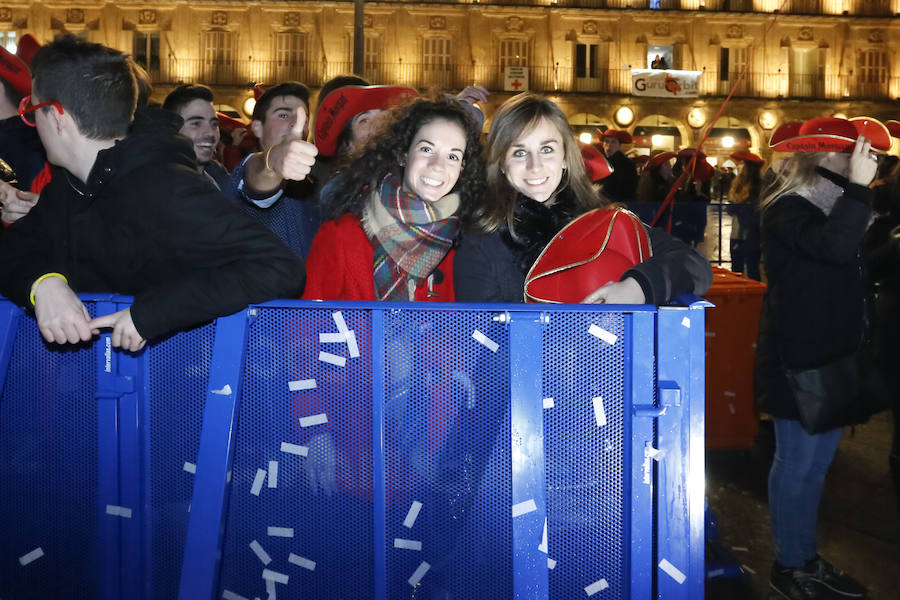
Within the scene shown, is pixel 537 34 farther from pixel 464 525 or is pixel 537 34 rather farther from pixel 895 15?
pixel 464 525

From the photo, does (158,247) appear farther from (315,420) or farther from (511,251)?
(511,251)

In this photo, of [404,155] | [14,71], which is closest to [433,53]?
[14,71]

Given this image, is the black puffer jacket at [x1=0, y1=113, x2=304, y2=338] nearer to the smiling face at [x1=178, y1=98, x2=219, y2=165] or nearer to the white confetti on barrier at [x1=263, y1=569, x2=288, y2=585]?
the white confetti on barrier at [x1=263, y1=569, x2=288, y2=585]

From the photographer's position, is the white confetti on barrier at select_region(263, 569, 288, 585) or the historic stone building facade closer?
the white confetti on barrier at select_region(263, 569, 288, 585)

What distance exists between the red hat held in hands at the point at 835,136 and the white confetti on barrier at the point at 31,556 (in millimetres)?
2943

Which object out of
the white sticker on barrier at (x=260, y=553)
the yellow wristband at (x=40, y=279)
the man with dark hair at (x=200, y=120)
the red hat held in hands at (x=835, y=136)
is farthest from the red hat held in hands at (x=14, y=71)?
the red hat held in hands at (x=835, y=136)

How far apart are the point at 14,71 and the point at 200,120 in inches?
31.1

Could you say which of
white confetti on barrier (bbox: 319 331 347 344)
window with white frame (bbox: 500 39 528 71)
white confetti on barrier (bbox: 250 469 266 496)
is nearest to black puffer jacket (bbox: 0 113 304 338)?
white confetti on barrier (bbox: 319 331 347 344)

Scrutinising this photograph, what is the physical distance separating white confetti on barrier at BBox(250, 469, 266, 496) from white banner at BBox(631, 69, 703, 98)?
1200 inches

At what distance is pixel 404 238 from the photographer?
2.49 metres

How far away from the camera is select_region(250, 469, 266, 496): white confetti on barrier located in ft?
6.71

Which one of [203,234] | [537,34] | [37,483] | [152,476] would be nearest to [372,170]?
[203,234]

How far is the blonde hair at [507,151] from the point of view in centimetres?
258

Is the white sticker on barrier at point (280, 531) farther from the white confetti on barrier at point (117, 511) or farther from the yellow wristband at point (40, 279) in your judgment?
the yellow wristband at point (40, 279)
